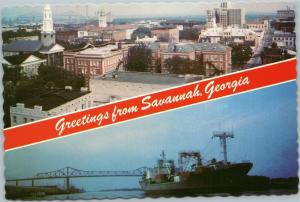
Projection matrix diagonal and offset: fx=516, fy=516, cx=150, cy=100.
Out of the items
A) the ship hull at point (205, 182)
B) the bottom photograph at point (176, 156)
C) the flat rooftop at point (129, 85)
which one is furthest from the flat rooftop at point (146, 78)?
the ship hull at point (205, 182)

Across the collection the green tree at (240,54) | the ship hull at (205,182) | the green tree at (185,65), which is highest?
the green tree at (240,54)

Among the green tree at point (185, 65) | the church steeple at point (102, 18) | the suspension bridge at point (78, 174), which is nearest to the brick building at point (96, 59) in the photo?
the church steeple at point (102, 18)

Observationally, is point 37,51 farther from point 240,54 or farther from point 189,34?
point 240,54

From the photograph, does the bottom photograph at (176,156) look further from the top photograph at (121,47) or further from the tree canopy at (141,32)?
the tree canopy at (141,32)

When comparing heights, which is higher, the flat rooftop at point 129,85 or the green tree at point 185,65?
the green tree at point 185,65

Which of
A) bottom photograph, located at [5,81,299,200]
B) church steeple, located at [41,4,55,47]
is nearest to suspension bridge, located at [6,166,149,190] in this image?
bottom photograph, located at [5,81,299,200]

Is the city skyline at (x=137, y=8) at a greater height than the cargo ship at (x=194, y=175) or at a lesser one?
greater

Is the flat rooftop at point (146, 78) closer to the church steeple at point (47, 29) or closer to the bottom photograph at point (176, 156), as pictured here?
the bottom photograph at point (176, 156)
